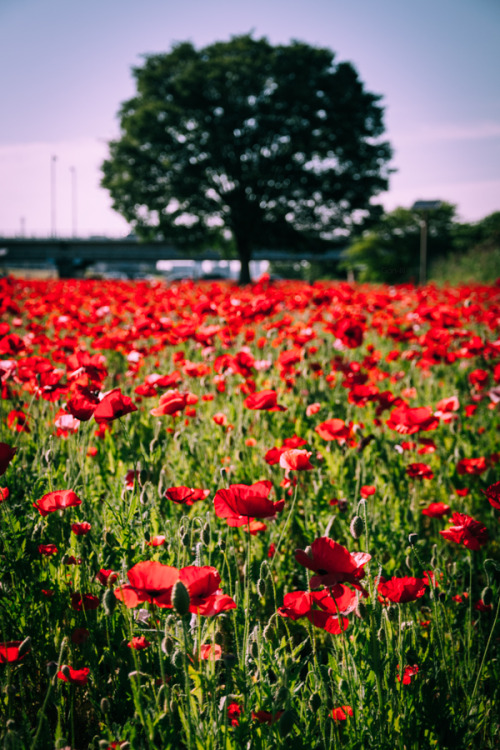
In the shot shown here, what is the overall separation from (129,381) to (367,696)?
2689mm

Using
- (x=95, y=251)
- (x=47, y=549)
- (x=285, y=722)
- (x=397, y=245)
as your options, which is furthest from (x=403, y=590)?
(x=95, y=251)

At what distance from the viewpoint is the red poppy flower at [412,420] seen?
1.88 metres

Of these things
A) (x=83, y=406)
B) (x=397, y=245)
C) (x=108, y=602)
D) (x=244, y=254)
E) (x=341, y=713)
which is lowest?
(x=341, y=713)

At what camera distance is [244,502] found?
43.3 inches

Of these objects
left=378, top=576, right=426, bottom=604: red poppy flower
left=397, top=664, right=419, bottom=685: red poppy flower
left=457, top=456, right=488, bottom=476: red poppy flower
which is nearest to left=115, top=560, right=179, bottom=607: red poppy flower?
left=378, top=576, right=426, bottom=604: red poppy flower

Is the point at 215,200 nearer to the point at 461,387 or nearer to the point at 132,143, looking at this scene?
the point at 132,143

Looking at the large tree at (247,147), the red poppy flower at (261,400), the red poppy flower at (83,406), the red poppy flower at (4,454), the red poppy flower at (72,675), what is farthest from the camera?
the large tree at (247,147)

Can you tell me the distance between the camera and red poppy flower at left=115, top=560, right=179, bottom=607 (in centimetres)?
95

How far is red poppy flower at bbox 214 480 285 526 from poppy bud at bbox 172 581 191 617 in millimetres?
205

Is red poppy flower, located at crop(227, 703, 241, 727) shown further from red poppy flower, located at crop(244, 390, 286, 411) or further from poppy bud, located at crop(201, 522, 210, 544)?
red poppy flower, located at crop(244, 390, 286, 411)

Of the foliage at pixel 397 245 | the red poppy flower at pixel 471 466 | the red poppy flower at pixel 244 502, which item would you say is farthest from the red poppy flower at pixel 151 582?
the foliage at pixel 397 245

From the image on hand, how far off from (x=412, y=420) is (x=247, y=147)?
77.6 feet

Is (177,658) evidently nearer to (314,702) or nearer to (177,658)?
(177,658)

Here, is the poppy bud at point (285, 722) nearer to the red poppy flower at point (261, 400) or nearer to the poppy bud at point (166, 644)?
the poppy bud at point (166, 644)
